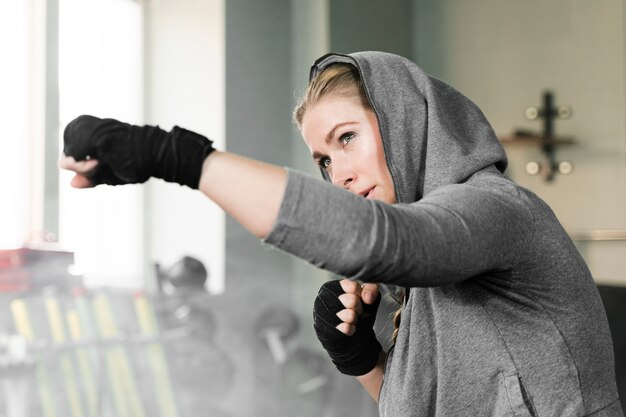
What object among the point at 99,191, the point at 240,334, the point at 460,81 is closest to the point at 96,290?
the point at 99,191

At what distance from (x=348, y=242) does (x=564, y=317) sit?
1.29ft

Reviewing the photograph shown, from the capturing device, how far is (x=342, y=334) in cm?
116

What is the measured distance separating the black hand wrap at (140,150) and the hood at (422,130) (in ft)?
1.13

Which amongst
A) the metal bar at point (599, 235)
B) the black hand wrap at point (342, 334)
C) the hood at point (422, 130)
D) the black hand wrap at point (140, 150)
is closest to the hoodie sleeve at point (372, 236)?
the black hand wrap at point (140, 150)

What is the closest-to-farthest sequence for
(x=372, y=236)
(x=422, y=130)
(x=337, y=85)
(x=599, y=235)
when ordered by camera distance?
1. (x=372, y=236)
2. (x=422, y=130)
3. (x=337, y=85)
4. (x=599, y=235)

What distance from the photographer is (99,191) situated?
9.84ft

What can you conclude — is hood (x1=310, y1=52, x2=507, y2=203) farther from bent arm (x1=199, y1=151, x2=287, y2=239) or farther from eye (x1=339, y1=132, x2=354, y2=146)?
bent arm (x1=199, y1=151, x2=287, y2=239)

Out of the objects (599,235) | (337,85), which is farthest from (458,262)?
(599,235)

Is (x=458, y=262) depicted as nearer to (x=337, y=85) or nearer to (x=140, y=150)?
(x=140, y=150)

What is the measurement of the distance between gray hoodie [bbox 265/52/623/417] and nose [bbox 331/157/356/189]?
0.08m

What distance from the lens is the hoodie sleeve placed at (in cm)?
67

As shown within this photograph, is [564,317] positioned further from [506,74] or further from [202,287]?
[506,74]

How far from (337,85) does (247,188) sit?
46 cm

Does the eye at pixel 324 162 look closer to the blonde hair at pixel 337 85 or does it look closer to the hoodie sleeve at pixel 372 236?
the blonde hair at pixel 337 85
